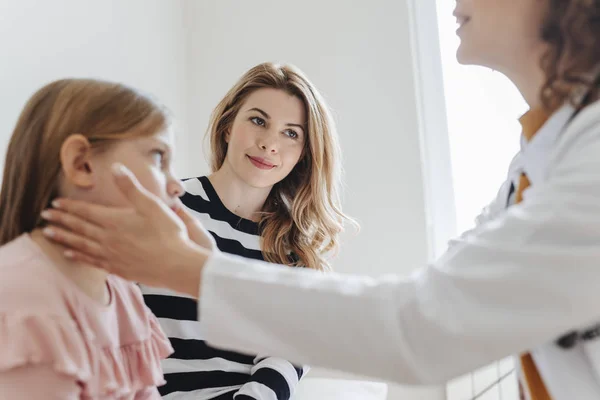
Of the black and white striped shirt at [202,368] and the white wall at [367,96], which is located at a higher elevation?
the white wall at [367,96]

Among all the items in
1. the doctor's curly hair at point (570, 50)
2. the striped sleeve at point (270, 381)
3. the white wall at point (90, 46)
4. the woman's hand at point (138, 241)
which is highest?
the white wall at point (90, 46)

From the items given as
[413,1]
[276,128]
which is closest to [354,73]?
[413,1]

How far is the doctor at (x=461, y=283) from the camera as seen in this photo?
2.11 feet

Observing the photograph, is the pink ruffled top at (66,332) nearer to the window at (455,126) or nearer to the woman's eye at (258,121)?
the woman's eye at (258,121)

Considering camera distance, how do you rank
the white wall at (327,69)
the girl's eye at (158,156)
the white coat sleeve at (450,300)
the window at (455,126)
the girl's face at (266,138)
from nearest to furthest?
the white coat sleeve at (450,300), the girl's eye at (158,156), the girl's face at (266,138), the white wall at (327,69), the window at (455,126)

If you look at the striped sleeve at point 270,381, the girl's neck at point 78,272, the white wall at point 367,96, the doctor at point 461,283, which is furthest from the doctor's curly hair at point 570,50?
the white wall at point 367,96

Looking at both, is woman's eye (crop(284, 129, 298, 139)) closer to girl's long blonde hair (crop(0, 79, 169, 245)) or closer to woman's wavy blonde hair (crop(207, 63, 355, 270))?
woman's wavy blonde hair (crop(207, 63, 355, 270))

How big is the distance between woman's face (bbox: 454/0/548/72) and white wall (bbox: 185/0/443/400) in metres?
1.08

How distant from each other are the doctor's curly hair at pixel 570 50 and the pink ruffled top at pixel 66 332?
641 mm

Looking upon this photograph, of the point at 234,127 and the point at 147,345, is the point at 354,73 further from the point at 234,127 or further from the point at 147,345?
the point at 147,345

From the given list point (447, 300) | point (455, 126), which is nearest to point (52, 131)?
point (447, 300)

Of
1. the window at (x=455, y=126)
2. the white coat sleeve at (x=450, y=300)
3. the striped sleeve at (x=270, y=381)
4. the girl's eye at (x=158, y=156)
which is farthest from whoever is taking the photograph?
the window at (x=455, y=126)

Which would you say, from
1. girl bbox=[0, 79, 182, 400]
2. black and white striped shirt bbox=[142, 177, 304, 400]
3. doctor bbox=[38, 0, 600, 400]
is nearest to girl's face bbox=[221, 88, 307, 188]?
black and white striped shirt bbox=[142, 177, 304, 400]

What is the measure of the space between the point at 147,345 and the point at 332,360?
1.23 feet
